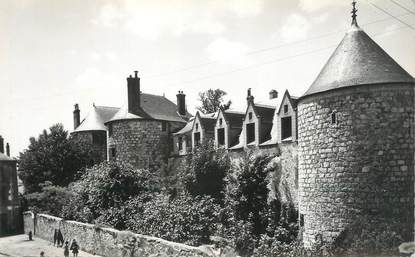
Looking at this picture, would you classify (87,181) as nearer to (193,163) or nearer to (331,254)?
(193,163)

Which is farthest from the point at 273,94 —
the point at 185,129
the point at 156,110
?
the point at 156,110

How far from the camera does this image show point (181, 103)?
38.2 meters

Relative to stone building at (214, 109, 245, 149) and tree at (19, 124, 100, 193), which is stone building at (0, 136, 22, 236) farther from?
stone building at (214, 109, 245, 149)

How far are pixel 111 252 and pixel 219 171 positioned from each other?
915 cm

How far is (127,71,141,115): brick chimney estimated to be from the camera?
110 feet

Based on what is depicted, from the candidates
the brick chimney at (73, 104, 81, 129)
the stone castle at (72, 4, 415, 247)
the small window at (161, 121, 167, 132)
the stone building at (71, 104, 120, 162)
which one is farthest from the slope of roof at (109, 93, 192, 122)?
the stone castle at (72, 4, 415, 247)

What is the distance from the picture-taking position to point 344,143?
52.4 feet

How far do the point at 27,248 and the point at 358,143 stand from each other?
64.0 feet

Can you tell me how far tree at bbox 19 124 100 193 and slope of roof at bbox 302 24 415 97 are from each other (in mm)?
23306

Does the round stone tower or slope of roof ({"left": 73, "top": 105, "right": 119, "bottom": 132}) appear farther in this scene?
slope of roof ({"left": 73, "top": 105, "right": 119, "bottom": 132})

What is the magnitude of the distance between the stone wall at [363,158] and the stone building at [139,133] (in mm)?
17884

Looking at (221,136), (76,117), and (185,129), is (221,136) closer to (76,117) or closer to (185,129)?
(185,129)

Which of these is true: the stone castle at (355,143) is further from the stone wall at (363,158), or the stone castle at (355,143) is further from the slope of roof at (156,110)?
the slope of roof at (156,110)

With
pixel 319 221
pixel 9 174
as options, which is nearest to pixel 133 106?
pixel 9 174
